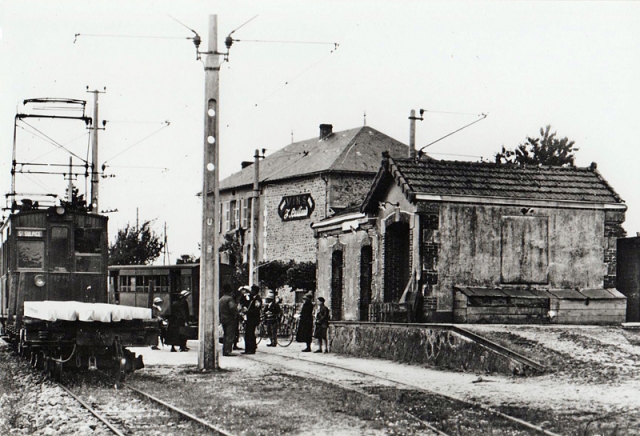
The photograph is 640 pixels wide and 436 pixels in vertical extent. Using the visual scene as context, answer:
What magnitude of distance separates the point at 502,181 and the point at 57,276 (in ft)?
36.3

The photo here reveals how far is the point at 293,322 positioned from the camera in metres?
30.5

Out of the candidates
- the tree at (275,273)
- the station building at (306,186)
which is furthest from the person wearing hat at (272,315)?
the station building at (306,186)

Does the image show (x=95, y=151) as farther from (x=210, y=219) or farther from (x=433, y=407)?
(x=433, y=407)

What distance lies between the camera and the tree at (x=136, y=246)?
198 ft

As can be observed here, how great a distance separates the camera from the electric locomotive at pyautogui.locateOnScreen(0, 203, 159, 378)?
16422 millimetres

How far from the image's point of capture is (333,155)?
177 feet

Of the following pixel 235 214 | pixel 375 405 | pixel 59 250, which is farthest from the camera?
pixel 235 214

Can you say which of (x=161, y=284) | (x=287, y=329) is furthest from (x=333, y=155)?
(x=161, y=284)

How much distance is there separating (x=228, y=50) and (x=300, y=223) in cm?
3631

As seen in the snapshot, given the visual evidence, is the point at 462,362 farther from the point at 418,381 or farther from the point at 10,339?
the point at 10,339

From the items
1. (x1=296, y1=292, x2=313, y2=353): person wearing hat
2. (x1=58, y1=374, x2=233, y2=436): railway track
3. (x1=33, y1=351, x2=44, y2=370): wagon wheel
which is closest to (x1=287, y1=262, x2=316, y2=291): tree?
(x1=296, y1=292, x2=313, y2=353): person wearing hat

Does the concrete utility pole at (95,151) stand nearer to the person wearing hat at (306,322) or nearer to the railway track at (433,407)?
the person wearing hat at (306,322)

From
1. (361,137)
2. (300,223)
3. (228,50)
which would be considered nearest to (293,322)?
(228,50)

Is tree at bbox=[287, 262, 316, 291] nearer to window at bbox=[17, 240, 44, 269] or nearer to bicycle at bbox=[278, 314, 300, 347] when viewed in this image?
bicycle at bbox=[278, 314, 300, 347]
